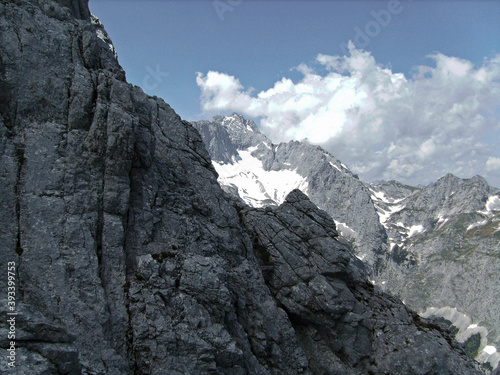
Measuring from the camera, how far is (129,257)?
73.3ft

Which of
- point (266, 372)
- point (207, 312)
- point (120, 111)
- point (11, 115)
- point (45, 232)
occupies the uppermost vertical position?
point (120, 111)

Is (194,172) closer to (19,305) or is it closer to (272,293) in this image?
(272,293)

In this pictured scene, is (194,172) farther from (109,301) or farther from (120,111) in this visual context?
(109,301)

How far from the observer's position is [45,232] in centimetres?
1923

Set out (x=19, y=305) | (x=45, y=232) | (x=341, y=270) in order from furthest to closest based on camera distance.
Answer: (x=341, y=270) < (x=45, y=232) < (x=19, y=305)

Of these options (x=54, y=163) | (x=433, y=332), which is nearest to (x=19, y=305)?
(x=54, y=163)

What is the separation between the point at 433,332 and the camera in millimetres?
33625

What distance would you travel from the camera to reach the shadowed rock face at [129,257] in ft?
59.9

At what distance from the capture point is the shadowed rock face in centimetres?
1827

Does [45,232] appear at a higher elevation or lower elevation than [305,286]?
higher

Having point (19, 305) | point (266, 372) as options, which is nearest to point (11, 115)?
point (19, 305)

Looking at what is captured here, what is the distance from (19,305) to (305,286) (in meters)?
26.9

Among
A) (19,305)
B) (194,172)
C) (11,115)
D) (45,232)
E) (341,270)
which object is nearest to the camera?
(19,305)

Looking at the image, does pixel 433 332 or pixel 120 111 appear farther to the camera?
pixel 433 332
